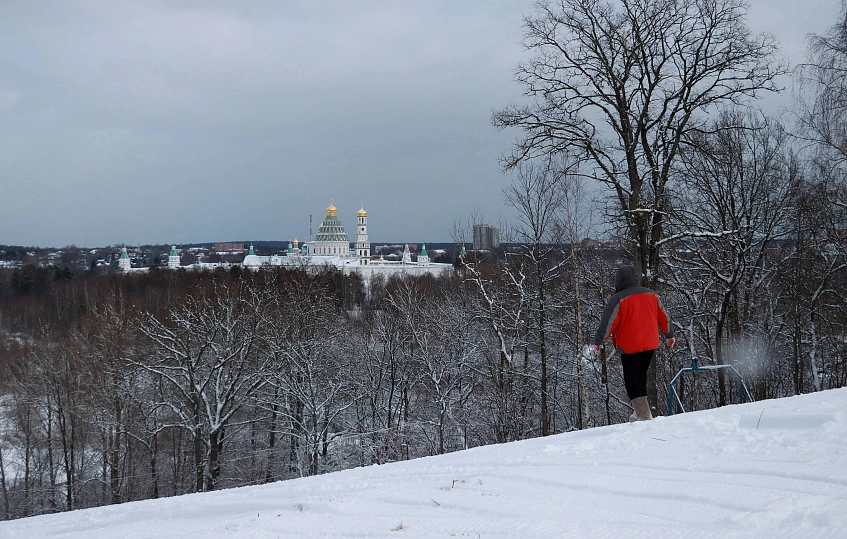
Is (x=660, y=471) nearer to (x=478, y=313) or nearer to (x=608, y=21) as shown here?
(x=608, y=21)

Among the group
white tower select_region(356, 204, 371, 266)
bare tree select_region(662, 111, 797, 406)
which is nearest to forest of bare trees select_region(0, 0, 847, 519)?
bare tree select_region(662, 111, 797, 406)

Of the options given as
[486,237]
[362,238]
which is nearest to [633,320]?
[486,237]

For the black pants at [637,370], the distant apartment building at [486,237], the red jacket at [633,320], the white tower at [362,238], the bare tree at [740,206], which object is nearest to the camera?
the red jacket at [633,320]

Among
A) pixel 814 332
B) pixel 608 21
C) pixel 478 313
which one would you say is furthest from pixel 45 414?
pixel 814 332

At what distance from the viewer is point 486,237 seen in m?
24.0

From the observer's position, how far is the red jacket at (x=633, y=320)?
6758 millimetres

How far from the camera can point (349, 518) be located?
4008 mm

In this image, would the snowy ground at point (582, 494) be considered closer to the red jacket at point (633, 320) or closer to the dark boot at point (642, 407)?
the dark boot at point (642, 407)

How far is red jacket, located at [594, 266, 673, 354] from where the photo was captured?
676 cm

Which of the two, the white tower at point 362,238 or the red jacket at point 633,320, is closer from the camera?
the red jacket at point 633,320

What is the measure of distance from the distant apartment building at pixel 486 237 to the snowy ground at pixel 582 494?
1722 cm

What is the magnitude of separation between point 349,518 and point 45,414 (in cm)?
3072

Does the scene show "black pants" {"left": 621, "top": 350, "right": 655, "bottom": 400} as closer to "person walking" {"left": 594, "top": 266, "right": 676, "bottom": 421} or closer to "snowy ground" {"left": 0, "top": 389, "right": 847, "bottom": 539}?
"person walking" {"left": 594, "top": 266, "right": 676, "bottom": 421}

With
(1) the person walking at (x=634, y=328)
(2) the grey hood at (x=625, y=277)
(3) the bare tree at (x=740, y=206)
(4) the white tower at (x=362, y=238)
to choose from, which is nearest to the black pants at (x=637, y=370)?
(1) the person walking at (x=634, y=328)
